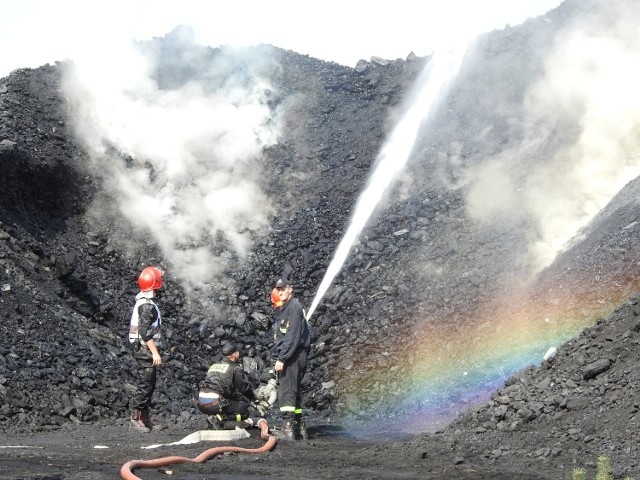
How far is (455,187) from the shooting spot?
2016cm

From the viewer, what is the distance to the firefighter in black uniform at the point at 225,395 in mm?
10000

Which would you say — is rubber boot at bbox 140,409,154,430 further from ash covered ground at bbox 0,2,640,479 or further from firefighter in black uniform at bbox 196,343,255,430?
firefighter in black uniform at bbox 196,343,255,430

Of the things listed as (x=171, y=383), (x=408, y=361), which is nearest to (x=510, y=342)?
(x=408, y=361)

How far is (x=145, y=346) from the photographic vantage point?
1062 centimetres

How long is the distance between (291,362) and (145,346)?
6.56 ft

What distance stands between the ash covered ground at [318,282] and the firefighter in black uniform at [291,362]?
0.33m

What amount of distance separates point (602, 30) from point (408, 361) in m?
Result: 13.8

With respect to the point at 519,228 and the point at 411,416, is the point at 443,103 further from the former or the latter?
the point at 411,416

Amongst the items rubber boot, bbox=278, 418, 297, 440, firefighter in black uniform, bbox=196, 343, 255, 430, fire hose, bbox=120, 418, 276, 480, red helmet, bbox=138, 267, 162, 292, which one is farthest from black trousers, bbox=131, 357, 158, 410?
rubber boot, bbox=278, 418, 297, 440

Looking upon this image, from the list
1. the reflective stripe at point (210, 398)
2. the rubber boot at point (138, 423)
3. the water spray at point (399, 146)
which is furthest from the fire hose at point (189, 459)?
the water spray at point (399, 146)

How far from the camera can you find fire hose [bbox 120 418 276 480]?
6.89 meters

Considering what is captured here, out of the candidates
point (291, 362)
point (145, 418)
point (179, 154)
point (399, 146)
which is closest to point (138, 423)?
point (145, 418)

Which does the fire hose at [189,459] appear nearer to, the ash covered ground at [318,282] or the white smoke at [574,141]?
the ash covered ground at [318,282]

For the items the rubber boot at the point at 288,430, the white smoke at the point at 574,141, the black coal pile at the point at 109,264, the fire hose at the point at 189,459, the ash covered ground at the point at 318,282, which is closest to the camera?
the fire hose at the point at 189,459
